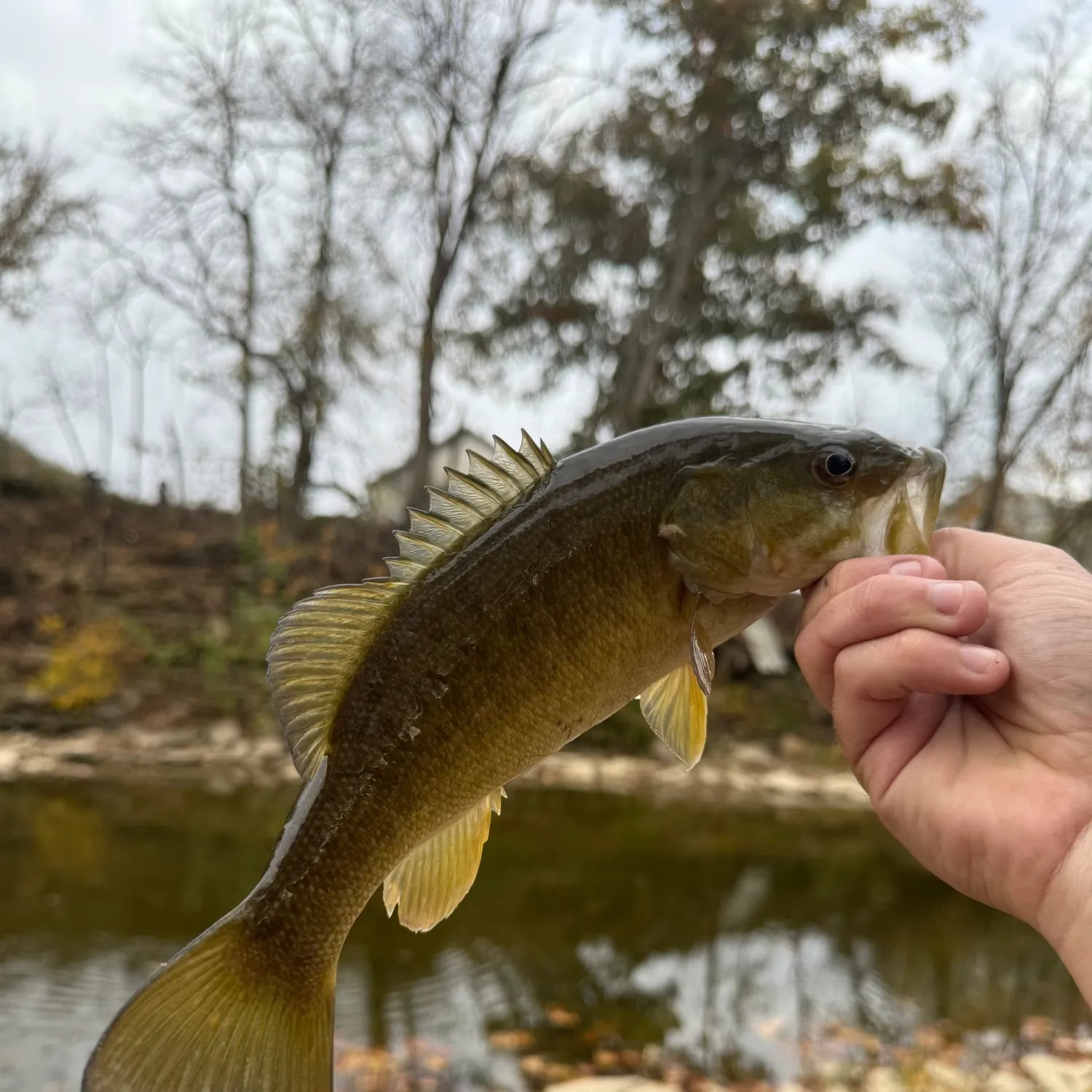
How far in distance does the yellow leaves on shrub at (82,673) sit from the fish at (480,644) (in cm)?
1221

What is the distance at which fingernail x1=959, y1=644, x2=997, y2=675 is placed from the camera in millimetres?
1741

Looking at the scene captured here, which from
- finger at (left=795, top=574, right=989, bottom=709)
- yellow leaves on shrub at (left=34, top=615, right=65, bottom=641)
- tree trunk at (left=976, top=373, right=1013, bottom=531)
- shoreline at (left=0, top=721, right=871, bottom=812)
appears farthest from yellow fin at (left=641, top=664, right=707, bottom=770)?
tree trunk at (left=976, top=373, right=1013, bottom=531)

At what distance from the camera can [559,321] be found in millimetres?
17109

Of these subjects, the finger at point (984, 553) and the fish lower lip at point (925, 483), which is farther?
the finger at point (984, 553)

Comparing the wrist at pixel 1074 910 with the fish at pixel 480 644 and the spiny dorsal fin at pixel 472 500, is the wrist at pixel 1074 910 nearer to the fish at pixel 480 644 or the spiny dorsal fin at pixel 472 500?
the fish at pixel 480 644

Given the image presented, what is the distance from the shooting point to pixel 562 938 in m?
7.17

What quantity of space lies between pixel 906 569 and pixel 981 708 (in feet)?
1.74

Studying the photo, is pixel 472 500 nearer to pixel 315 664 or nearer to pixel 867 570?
pixel 315 664

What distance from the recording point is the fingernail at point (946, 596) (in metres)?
1.75

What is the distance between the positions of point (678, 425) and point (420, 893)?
1282mm

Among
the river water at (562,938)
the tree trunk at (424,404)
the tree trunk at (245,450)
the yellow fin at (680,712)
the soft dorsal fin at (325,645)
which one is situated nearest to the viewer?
the soft dorsal fin at (325,645)

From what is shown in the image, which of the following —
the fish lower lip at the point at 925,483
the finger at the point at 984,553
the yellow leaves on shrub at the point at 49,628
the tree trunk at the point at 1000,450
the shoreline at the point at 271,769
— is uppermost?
the tree trunk at the point at 1000,450

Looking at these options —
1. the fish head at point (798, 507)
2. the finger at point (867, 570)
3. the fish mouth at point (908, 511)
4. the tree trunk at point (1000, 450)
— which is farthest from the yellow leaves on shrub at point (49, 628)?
the tree trunk at point (1000, 450)

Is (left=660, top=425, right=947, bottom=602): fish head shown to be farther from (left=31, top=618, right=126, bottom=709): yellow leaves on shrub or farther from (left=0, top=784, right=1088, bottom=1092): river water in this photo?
(left=31, top=618, right=126, bottom=709): yellow leaves on shrub
